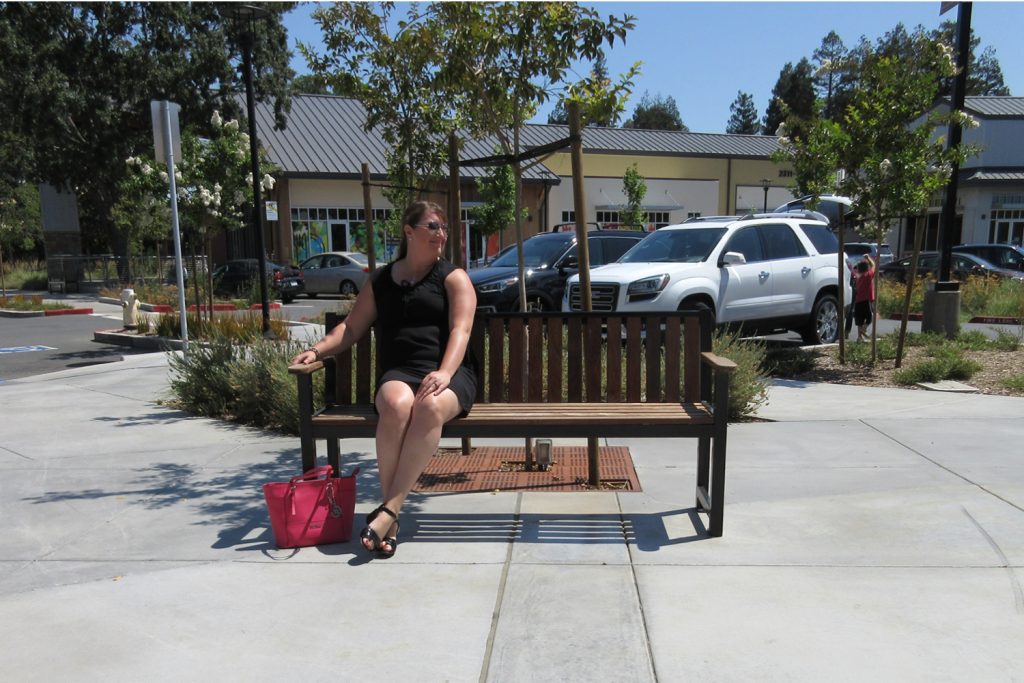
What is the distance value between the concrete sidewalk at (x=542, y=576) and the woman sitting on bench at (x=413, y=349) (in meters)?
0.44

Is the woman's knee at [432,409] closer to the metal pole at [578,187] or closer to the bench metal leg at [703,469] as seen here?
the metal pole at [578,187]

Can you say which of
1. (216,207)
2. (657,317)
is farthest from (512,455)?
(216,207)

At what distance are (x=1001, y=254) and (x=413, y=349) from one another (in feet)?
67.8

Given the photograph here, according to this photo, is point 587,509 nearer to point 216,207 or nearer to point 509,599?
point 509,599

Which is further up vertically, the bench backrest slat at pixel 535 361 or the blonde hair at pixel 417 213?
the blonde hair at pixel 417 213

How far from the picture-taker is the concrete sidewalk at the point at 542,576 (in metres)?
2.90

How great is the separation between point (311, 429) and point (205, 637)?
1.28 m

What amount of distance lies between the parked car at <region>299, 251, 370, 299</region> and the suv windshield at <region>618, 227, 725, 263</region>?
51.6 ft

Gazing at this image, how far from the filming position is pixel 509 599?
3.38 meters

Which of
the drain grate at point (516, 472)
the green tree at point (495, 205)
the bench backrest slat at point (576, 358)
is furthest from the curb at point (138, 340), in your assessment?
the green tree at point (495, 205)

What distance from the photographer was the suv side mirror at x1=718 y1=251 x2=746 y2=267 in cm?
990

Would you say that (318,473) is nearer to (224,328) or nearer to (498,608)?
(498,608)

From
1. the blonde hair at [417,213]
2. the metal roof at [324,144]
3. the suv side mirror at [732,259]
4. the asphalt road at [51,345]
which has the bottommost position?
the asphalt road at [51,345]

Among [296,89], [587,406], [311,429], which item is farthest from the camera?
[296,89]
